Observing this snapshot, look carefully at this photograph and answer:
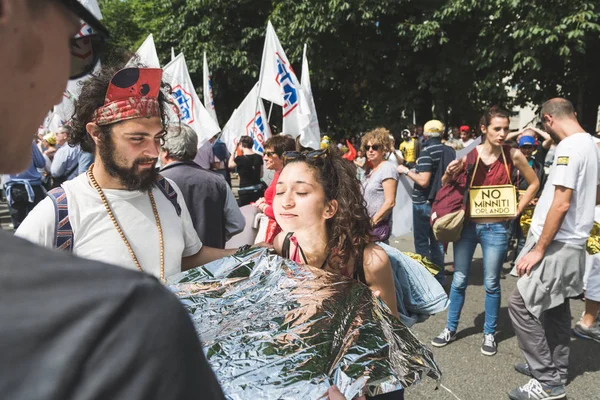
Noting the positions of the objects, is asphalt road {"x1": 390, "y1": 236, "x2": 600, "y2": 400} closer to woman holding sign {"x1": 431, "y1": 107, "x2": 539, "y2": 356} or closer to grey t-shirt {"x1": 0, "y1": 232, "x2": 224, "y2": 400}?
woman holding sign {"x1": 431, "y1": 107, "x2": 539, "y2": 356}

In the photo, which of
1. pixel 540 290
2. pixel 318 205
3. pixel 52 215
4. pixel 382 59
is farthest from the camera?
pixel 382 59

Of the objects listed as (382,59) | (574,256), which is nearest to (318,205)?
(574,256)

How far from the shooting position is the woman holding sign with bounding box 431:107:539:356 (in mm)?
3914

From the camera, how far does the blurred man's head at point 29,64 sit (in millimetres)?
468

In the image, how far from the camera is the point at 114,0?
27984 mm

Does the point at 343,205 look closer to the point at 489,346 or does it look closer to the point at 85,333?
the point at 85,333

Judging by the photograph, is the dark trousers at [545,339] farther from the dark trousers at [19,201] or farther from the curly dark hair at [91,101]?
the dark trousers at [19,201]

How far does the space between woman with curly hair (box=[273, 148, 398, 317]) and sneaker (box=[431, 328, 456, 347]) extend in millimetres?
2285

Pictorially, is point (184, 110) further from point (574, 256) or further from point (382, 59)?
point (382, 59)

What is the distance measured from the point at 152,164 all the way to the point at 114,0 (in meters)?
30.1

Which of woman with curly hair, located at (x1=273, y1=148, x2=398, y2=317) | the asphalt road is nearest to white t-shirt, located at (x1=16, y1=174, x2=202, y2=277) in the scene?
woman with curly hair, located at (x1=273, y1=148, x2=398, y2=317)

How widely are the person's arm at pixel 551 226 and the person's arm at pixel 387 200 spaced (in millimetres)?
1565

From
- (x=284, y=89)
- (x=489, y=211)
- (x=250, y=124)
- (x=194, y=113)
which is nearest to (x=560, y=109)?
(x=489, y=211)

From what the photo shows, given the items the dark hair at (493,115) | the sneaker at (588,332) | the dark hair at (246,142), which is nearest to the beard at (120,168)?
the dark hair at (493,115)
